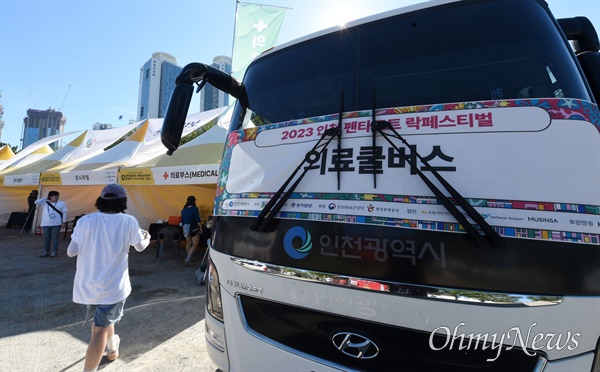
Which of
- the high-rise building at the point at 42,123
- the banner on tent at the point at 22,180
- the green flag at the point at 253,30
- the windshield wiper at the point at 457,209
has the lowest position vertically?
the windshield wiper at the point at 457,209

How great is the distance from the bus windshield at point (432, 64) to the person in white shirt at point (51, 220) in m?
8.61

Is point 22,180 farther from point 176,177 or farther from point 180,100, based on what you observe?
point 180,100

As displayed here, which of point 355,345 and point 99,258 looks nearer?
point 355,345

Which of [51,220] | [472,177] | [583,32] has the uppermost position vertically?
[583,32]

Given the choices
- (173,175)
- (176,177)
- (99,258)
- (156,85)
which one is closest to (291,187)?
(99,258)

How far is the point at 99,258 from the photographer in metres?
2.50

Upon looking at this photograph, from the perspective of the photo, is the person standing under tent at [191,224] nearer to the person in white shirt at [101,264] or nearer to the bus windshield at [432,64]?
the person in white shirt at [101,264]

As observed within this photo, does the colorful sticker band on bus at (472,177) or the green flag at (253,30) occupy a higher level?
the green flag at (253,30)

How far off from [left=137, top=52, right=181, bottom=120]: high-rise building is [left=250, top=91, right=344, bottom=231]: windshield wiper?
Result: 15.4m

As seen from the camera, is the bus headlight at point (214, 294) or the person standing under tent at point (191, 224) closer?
the bus headlight at point (214, 294)

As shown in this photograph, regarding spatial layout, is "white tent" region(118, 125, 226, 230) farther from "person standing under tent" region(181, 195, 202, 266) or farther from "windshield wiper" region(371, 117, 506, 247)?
"windshield wiper" region(371, 117, 506, 247)

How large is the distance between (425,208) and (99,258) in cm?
263

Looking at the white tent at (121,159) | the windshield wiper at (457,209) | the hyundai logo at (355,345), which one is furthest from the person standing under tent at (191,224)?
the windshield wiper at (457,209)

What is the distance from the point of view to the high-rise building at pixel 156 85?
15328 millimetres
